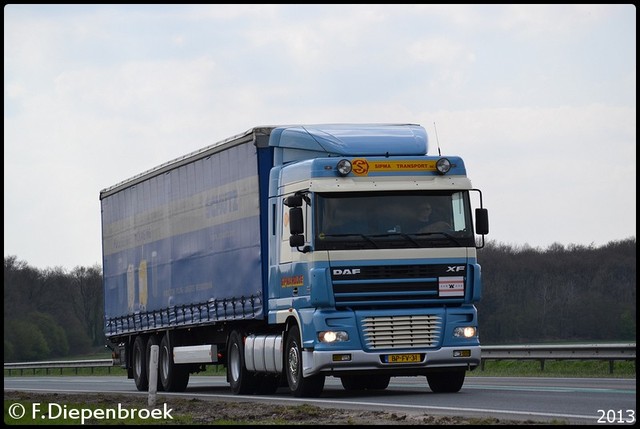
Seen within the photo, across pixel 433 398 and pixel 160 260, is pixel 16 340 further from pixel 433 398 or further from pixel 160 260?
pixel 433 398


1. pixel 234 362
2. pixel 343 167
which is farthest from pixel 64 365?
pixel 343 167

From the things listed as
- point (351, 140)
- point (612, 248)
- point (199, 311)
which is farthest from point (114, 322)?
point (612, 248)

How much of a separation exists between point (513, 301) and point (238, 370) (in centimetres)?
4906

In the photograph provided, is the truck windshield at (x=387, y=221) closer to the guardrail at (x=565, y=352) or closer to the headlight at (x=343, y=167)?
the headlight at (x=343, y=167)

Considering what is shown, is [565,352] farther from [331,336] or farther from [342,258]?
[342,258]

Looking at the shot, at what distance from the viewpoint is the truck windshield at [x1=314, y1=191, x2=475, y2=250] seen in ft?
67.1

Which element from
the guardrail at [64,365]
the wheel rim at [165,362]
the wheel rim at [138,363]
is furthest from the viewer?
the guardrail at [64,365]

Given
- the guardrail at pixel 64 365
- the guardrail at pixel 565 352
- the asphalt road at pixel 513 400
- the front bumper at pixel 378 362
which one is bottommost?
the guardrail at pixel 64 365

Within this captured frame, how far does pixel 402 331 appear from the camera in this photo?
67.7ft

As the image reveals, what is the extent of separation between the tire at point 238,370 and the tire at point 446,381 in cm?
322

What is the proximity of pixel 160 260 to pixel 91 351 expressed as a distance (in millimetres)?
66819

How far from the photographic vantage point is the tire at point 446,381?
2161cm

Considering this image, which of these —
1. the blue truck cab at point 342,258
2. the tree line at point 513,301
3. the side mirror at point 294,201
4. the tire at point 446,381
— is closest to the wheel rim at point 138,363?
the blue truck cab at point 342,258

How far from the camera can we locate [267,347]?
73.6 ft
